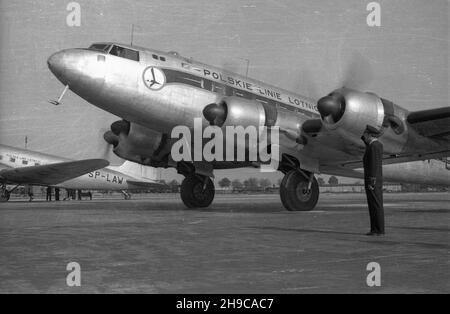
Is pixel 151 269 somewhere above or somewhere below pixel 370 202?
below

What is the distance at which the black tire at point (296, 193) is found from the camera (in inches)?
572

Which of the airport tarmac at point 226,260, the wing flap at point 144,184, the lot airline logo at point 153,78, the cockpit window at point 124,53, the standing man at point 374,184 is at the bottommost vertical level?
the airport tarmac at point 226,260

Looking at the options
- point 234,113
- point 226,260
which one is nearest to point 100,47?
point 234,113

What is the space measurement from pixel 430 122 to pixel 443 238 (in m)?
6.77

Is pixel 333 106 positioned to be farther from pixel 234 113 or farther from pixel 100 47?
pixel 100 47

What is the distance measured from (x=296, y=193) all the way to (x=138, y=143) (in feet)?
18.7

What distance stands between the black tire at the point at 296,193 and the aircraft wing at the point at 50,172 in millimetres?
14047

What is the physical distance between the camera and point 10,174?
28094 mm

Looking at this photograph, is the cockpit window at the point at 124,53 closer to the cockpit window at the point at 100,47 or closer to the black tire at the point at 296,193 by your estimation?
the cockpit window at the point at 100,47

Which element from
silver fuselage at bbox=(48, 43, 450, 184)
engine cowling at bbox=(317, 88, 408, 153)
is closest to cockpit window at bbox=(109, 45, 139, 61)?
silver fuselage at bbox=(48, 43, 450, 184)

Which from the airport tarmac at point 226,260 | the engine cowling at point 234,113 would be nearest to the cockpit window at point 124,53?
the engine cowling at point 234,113

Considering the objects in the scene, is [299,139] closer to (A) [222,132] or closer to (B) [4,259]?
(A) [222,132]
